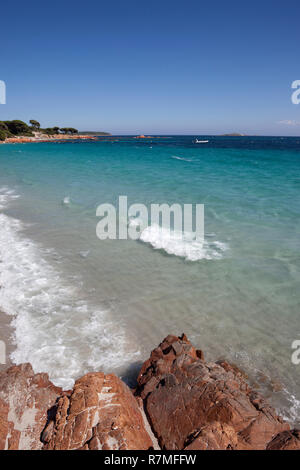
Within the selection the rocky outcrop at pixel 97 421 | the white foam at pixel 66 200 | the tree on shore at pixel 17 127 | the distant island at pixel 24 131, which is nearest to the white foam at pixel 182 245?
the rocky outcrop at pixel 97 421

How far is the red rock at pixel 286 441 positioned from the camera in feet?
11.8

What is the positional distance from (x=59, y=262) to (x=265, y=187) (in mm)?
21033

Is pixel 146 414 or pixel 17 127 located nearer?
pixel 146 414

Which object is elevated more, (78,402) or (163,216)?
(163,216)

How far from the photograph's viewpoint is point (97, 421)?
12.0 feet

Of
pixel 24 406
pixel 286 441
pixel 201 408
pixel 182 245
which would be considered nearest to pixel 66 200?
pixel 182 245

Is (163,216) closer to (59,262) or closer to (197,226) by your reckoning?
(197,226)

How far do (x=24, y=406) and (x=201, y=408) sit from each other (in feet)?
9.15

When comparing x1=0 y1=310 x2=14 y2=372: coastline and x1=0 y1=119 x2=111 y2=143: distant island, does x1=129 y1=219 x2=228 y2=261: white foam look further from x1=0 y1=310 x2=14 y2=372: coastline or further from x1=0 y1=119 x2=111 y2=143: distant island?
x1=0 y1=119 x2=111 y2=143: distant island

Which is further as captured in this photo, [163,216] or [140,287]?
[163,216]

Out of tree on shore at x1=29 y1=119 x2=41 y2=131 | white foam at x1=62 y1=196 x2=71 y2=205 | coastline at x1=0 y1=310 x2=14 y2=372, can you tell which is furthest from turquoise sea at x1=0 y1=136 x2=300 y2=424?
tree on shore at x1=29 y1=119 x2=41 y2=131

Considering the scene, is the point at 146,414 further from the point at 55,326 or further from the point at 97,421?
the point at 55,326

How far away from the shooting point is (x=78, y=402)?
3926mm

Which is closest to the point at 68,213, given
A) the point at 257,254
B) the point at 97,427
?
the point at 257,254
